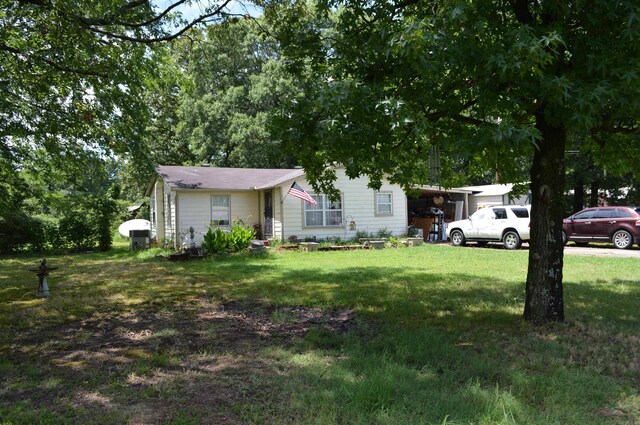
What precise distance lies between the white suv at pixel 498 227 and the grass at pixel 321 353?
7.90 m

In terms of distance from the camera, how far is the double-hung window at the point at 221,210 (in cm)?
1998

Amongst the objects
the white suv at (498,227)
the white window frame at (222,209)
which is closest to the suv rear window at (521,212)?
the white suv at (498,227)

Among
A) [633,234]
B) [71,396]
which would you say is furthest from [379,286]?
[633,234]

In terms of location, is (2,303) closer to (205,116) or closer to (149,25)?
(149,25)

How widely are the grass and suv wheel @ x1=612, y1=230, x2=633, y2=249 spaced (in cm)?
781

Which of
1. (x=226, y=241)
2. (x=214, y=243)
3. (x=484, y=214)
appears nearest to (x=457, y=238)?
(x=484, y=214)

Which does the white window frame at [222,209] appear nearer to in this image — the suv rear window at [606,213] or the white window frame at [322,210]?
the white window frame at [322,210]

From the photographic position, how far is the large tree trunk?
226 inches

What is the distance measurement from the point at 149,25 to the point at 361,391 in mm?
7429

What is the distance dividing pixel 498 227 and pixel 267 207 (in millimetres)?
9468

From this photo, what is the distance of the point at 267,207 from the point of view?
815 inches

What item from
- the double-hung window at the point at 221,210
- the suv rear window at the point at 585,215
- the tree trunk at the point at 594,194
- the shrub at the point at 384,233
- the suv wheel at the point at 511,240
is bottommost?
the suv wheel at the point at 511,240

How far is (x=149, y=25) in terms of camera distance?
27.8ft

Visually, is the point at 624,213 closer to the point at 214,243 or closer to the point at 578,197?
the point at 214,243
